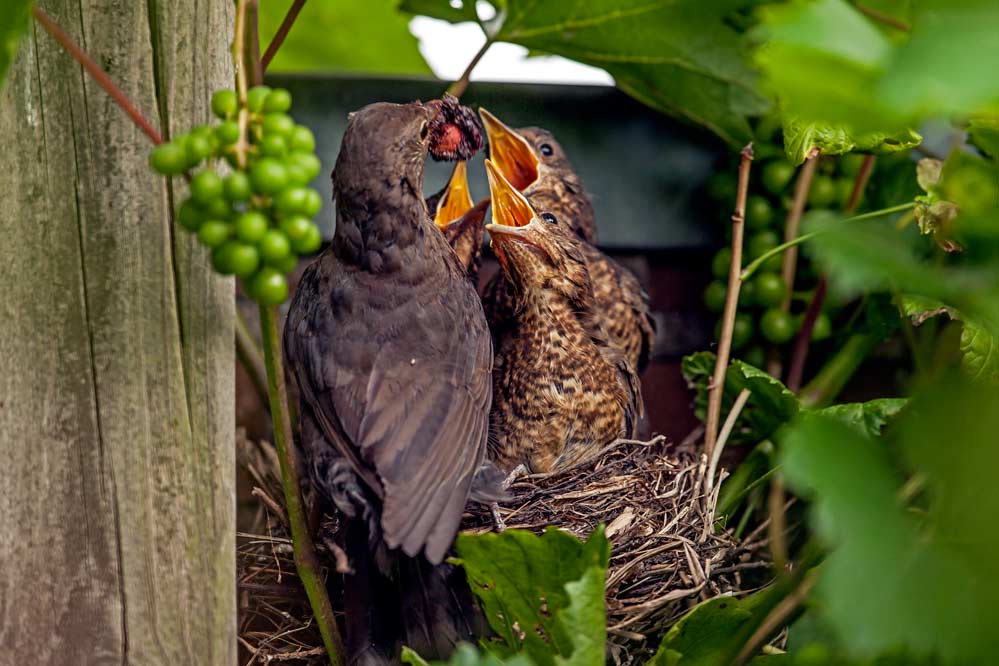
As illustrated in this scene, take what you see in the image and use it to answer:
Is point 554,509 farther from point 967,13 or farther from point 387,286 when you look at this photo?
point 967,13

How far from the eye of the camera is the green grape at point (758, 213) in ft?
5.68

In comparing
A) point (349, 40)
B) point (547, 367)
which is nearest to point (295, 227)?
point (547, 367)

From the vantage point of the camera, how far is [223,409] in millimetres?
1007

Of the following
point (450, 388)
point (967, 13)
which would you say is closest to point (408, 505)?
point (450, 388)

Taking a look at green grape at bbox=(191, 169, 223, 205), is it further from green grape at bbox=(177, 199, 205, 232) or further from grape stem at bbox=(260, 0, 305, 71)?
grape stem at bbox=(260, 0, 305, 71)

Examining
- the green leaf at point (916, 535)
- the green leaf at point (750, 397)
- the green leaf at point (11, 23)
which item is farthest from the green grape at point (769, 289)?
the green leaf at point (11, 23)

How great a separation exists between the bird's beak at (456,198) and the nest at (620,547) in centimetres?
52

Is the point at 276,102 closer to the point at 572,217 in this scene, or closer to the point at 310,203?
the point at 310,203

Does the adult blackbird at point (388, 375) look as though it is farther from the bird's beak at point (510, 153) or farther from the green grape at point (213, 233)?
the bird's beak at point (510, 153)

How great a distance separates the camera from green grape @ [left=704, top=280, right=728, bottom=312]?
1777 millimetres

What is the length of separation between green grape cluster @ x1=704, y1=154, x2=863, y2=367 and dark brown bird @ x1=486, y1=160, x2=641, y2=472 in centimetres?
34

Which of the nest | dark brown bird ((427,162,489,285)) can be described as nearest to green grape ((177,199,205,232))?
the nest

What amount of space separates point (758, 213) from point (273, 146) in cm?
117

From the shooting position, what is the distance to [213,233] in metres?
0.74
